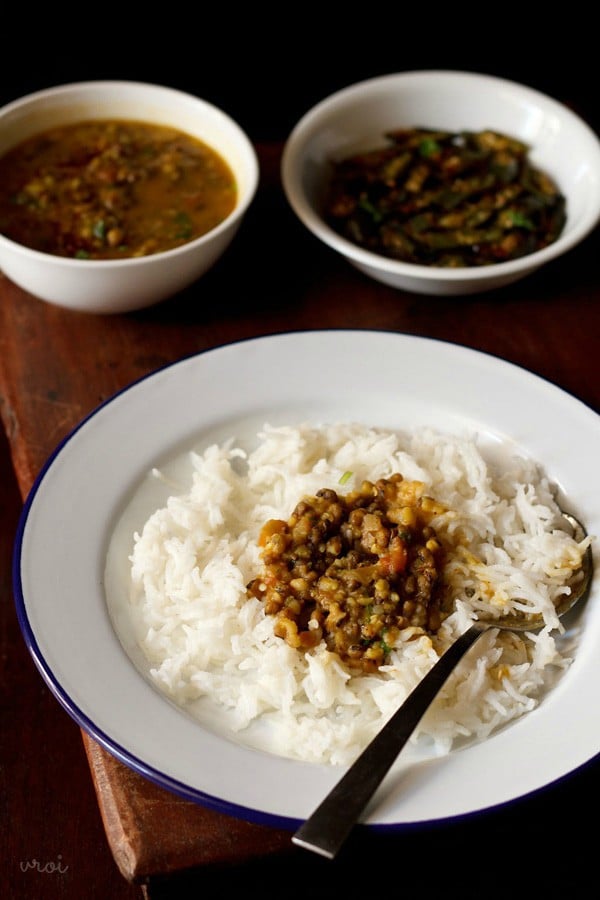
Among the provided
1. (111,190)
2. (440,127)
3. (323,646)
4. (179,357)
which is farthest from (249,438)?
(440,127)

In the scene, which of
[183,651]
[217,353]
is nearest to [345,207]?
[217,353]

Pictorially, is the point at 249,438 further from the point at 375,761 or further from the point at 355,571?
the point at 375,761

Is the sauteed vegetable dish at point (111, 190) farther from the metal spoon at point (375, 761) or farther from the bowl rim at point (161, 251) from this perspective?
the metal spoon at point (375, 761)

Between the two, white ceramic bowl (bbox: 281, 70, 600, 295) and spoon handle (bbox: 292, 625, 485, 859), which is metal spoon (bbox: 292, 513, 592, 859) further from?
white ceramic bowl (bbox: 281, 70, 600, 295)

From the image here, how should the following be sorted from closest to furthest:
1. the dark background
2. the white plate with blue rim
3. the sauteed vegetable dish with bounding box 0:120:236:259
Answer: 1. the white plate with blue rim
2. the sauteed vegetable dish with bounding box 0:120:236:259
3. the dark background

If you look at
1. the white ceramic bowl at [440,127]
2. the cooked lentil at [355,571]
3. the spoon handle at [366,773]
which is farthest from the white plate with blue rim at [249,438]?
the white ceramic bowl at [440,127]

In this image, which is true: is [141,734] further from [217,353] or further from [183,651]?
[217,353]

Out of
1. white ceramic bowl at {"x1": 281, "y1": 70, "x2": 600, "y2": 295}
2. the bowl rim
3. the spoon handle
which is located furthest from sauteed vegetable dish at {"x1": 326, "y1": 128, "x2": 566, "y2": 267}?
the spoon handle
